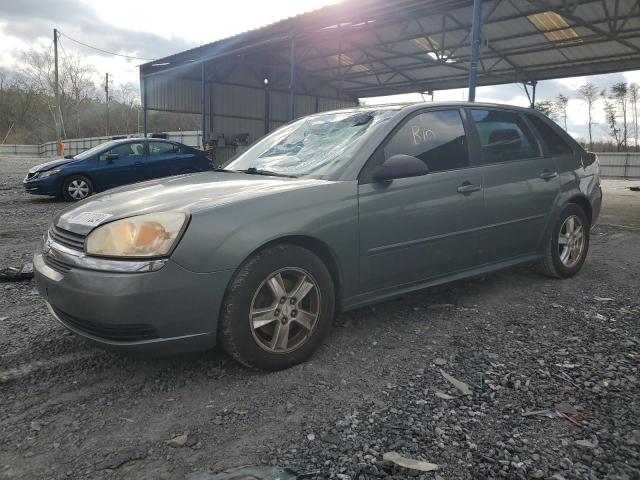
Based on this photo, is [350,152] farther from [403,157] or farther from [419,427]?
[419,427]

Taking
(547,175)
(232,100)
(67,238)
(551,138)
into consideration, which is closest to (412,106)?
(547,175)

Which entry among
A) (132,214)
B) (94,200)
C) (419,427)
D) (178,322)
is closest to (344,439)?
(419,427)

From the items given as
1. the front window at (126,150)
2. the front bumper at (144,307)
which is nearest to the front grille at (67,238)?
the front bumper at (144,307)

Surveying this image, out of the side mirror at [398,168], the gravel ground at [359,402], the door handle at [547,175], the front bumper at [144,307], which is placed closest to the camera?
the gravel ground at [359,402]

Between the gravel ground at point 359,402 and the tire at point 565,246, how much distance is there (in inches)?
30.1

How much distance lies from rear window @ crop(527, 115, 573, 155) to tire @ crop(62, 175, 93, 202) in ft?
29.1

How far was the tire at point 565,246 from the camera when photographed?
436cm

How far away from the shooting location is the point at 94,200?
9.64ft

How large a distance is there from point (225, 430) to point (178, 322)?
0.55 m

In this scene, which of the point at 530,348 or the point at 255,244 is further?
the point at 530,348

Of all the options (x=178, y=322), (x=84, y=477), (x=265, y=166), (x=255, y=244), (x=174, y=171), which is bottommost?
(x=84, y=477)

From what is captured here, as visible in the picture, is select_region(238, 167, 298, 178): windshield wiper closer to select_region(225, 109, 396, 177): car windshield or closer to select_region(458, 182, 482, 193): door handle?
select_region(225, 109, 396, 177): car windshield

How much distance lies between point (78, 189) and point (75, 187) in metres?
0.07

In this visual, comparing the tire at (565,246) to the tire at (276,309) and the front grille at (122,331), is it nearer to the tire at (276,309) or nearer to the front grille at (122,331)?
the tire at (276,309)
